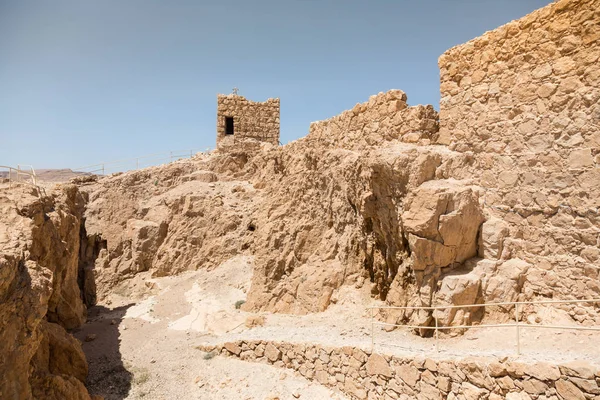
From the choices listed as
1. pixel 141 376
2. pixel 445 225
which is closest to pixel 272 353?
pixel 141 376

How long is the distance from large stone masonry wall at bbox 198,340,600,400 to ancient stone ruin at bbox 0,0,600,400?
0.03m

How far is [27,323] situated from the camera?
654cm

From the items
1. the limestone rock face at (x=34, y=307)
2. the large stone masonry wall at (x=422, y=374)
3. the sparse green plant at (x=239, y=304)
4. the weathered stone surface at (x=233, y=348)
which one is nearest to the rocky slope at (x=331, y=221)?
the sparse green plant at (x=239, y=304)

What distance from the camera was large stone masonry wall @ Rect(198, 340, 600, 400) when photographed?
5.46 m

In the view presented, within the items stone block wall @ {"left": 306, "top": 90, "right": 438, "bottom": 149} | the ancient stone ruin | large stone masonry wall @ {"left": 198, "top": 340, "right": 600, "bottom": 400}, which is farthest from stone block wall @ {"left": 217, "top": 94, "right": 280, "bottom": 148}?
large stone masonry wall @ {"left": 198, "top": 340, "right": 600, "bottom": 400}

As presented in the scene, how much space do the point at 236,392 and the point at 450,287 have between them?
18.2 feet

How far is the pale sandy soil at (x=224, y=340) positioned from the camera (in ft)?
23.2

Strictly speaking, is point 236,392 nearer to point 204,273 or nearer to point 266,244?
point 266,244

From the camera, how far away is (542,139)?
793cm

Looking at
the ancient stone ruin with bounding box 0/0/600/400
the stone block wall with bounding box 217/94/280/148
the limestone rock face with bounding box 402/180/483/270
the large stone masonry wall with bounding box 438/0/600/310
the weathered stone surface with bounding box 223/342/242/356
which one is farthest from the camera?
the stone block wall with bounding box 217/94/280/148

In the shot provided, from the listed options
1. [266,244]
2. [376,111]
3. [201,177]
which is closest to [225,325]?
[266,244]

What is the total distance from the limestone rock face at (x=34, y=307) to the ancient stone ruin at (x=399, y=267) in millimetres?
40

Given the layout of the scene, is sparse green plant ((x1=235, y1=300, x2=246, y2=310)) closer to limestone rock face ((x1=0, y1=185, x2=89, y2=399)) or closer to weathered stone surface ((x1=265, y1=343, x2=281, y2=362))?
weathered stone surface ((x1=265, y1=343, x2=281, y2=362))

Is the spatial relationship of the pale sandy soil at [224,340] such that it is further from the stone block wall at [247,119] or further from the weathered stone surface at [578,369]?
the stone block wall at [247,119]
